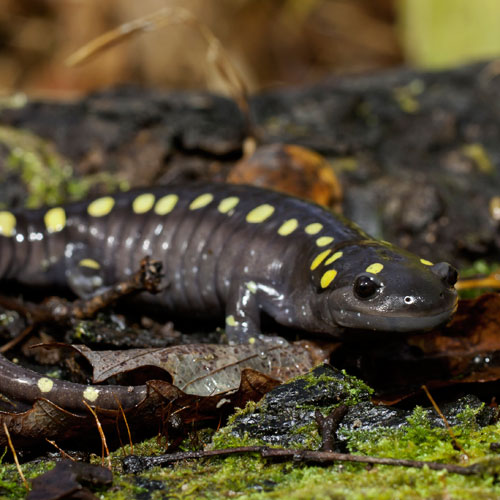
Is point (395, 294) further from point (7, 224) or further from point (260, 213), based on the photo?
point (7, 224)

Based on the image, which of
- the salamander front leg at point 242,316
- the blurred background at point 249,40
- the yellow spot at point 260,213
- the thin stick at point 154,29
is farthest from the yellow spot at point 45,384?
the blurred background at point 249,40

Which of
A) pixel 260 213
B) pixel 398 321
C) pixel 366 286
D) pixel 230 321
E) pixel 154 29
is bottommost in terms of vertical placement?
pixel 230 321

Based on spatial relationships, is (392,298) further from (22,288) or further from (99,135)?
(99,135)

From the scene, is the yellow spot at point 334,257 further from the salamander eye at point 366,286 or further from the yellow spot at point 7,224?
the yellow spot at point 7,224

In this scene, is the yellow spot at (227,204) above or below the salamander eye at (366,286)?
above

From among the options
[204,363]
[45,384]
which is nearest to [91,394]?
[45,384]

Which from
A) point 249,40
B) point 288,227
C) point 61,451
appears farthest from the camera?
point 249,40
